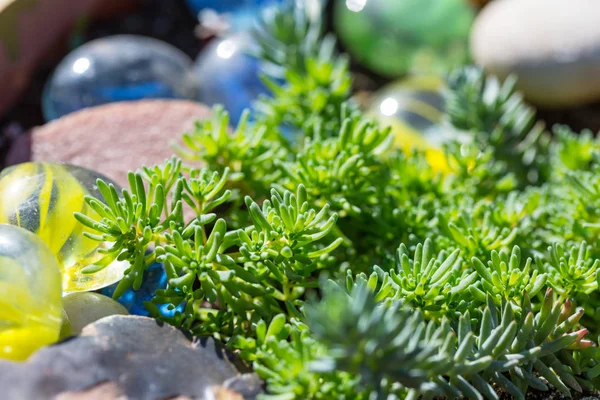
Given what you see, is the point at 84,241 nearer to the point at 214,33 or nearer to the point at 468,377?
the point at 468,377

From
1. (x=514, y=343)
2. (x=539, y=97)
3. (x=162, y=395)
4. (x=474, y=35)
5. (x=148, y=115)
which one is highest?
(x=474, y=35)

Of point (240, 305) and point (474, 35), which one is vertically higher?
point (474, 35)

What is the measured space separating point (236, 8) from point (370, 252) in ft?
3.97

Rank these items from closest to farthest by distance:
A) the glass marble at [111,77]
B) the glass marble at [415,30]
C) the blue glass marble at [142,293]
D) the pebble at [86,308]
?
the pebble at [86,308]
the blue glass marble at [142,293]
the glass marble at [111,77]
the glass marble at [415,30]

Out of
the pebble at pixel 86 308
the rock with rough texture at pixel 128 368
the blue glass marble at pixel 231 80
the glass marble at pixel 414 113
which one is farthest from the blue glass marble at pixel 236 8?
the rock with rough texture at pixel 128 368

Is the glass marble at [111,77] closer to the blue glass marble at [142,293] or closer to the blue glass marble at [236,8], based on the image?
the blue glass marble at [236,8]

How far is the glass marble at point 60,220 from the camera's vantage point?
96cm

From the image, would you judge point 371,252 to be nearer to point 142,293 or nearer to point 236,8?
point 142,293

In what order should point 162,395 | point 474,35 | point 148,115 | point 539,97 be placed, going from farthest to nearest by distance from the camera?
point 474,35 < point 539,97 < point 148,115 < point 162,395

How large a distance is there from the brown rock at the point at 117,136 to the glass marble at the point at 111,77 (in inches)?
7.1

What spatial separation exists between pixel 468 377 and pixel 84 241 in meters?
0.58

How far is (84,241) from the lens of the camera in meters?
0.97

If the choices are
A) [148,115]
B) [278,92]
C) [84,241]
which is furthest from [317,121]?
[84,241]

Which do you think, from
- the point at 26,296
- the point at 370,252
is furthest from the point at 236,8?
the point at 26,296
